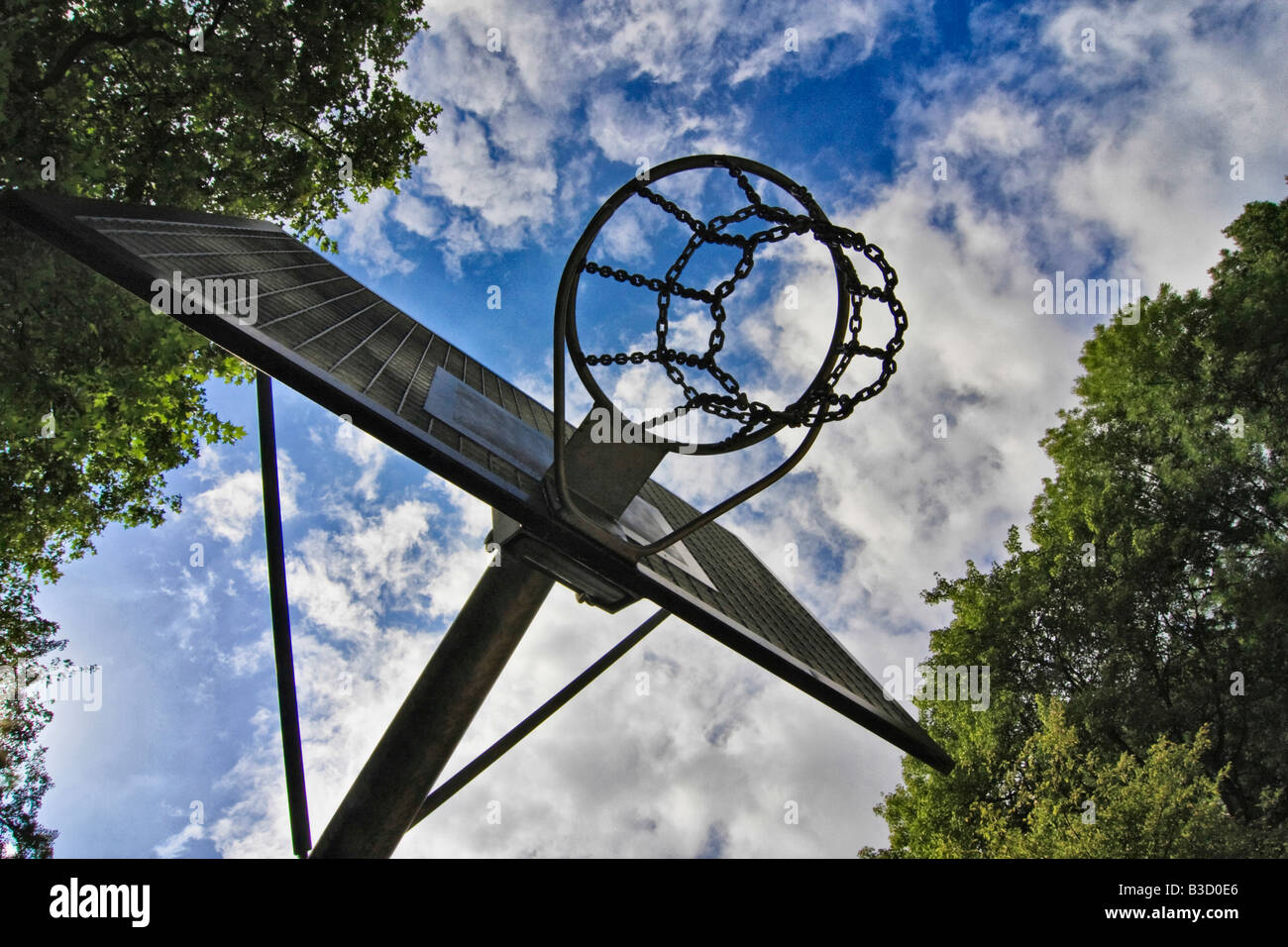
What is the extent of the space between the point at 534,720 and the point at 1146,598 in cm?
1347

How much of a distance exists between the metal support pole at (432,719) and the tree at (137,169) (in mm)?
5484

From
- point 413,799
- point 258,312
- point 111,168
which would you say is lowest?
point 413,799

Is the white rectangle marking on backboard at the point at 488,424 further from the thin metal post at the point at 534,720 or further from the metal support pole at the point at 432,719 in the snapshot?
the thin metal post at the point at 534,720

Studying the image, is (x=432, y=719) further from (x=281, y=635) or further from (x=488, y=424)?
(x=488, y=424)

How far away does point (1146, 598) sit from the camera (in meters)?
13.6

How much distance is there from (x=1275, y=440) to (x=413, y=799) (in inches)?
601

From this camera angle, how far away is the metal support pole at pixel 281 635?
429 centimetres

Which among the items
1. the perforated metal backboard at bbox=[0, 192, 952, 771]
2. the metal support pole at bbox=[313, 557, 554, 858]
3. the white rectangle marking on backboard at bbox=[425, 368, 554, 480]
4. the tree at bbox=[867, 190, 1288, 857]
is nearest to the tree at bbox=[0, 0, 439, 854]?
the perforated metal backboard at bbox=[0, 192, 952, 771]

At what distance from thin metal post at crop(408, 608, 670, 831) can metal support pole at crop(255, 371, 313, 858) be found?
0.75 m

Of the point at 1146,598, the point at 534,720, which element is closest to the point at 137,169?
the point at 534,720

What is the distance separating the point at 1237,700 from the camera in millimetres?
12023

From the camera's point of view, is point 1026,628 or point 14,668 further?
point 1026,628

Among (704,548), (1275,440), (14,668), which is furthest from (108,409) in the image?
(1275,440)
